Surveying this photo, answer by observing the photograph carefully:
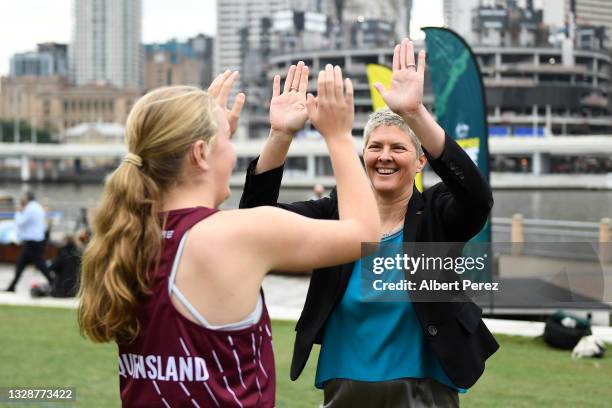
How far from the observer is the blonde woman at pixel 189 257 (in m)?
1.90

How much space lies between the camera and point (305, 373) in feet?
24.0

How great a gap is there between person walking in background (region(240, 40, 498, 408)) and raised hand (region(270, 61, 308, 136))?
1cm

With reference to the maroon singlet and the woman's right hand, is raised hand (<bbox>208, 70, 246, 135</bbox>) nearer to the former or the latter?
the woman's right hand

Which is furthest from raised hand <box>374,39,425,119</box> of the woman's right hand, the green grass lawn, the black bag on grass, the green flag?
the green flag

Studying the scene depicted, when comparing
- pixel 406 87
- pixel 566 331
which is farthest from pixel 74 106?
pixel 406 87

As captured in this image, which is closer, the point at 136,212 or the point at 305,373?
the point at 136,212

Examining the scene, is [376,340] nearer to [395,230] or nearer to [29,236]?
[395,230]

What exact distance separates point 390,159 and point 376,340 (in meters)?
0.60

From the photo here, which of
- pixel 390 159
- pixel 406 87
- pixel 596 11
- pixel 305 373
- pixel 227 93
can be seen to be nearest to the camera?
pixel 406 87

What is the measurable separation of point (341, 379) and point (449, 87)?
877 cm

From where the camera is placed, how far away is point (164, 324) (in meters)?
1.92

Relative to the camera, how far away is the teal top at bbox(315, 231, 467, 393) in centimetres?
275

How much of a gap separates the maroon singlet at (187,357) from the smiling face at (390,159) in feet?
3.43

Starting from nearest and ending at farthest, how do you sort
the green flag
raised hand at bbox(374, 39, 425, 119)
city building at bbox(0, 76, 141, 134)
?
raised hand at bbox(374, 39, 425, 119) < the green flag < city building at bbox(0, 76, 141, 134)
